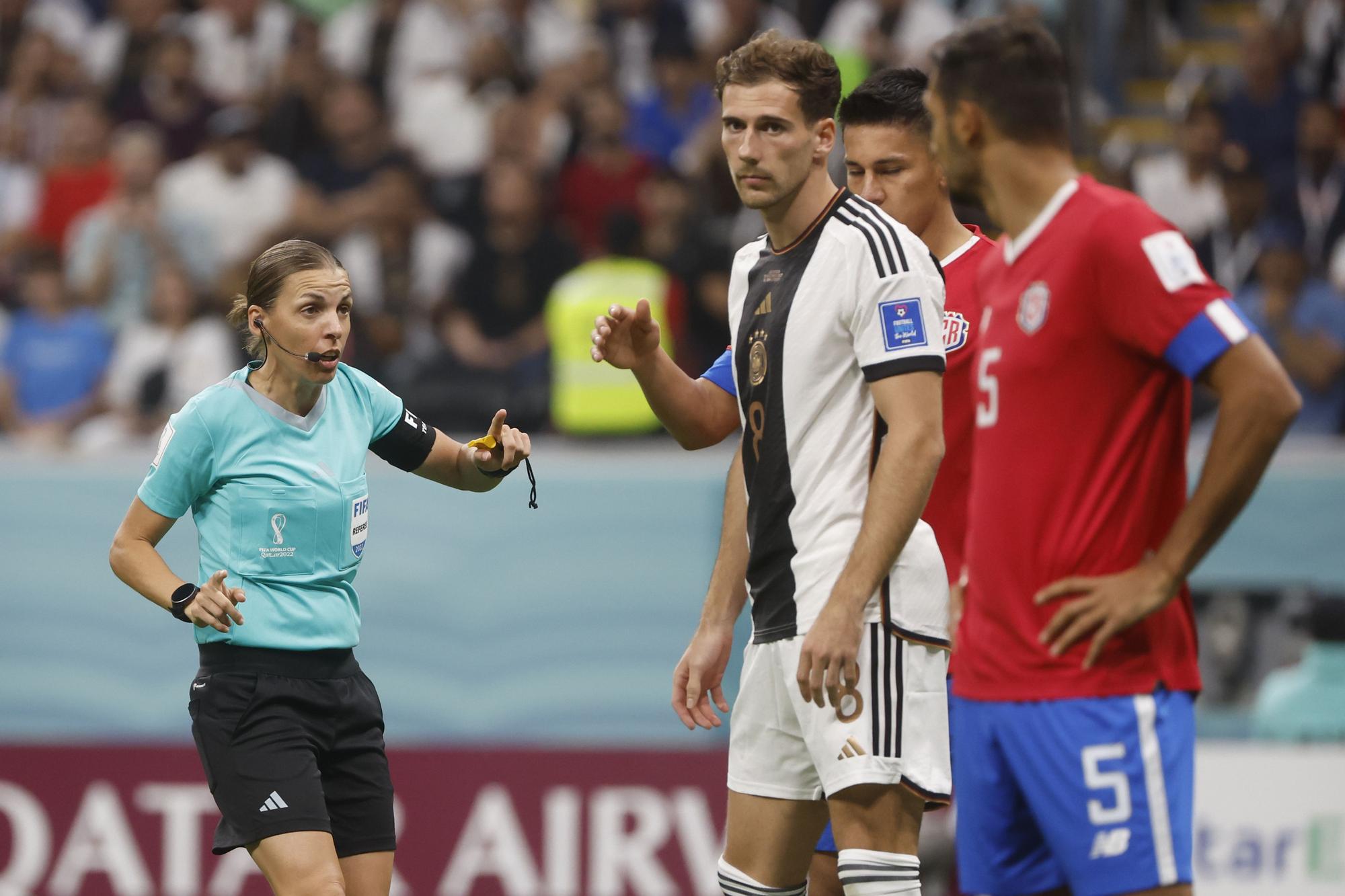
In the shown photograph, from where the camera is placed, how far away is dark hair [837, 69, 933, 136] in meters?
4.77

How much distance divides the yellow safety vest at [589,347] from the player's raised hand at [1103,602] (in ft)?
20.4

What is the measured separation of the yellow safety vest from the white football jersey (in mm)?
5286

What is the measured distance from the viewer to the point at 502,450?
4.98 m

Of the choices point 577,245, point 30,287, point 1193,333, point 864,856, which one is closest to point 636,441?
point 577,245

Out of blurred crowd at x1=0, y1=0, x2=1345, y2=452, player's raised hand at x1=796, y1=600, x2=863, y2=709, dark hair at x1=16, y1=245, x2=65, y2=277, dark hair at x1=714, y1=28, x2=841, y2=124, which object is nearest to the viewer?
player's raised hand at x1=796, y1=600, x2=863, y2=709

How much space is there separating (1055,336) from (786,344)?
0.89 metres

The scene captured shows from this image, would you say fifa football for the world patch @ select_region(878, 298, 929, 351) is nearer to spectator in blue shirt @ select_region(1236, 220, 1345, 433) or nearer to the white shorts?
the white shorts

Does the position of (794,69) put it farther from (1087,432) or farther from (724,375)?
(1087,432)

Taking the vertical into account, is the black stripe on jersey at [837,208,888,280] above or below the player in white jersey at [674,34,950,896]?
above

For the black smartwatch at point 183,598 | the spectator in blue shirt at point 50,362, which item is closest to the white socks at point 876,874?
the black smartwatch at point 183,598

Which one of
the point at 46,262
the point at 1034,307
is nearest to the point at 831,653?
the point at 1034,307

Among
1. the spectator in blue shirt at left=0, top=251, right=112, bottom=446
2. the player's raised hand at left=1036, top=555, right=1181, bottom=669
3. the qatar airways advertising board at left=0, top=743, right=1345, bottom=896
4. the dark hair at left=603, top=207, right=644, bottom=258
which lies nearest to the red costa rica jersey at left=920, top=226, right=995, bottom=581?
the player's raised hand at left=1036, top=555, right=1181, bottom=669

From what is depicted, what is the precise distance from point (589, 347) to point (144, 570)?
5.75 m

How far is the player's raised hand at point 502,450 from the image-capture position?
194 inches
